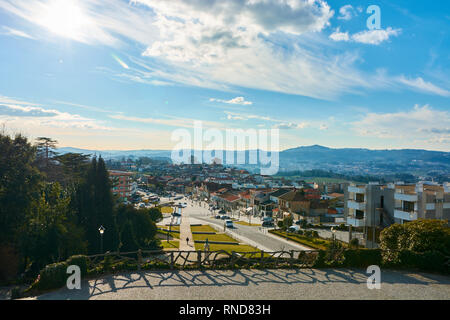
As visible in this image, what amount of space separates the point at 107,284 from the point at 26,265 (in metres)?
8.30

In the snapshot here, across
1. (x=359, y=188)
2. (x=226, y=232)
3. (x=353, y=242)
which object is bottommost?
(x=226, y=232)

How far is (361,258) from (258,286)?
4064 millimetres

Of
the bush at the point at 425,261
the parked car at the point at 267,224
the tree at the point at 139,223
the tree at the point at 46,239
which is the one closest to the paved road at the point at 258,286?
the bush at the point at 425,261

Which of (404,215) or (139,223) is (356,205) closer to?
(404,215)

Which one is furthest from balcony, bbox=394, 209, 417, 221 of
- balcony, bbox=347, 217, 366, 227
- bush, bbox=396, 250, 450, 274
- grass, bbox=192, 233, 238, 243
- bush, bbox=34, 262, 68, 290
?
bush, bbox=34, 262, 68, 290

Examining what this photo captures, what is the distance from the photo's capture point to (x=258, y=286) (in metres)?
8.92

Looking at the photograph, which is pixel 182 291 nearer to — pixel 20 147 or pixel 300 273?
pixel 300 273

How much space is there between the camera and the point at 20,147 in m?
17.5

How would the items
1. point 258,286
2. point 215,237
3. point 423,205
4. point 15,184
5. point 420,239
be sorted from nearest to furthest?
point 258,286
point 420,239
point 15,184
point 423,205
point 215,237

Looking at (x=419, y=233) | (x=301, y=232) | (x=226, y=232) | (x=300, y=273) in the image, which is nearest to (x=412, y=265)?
(x=419, y=233)

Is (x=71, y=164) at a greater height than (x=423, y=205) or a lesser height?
greater

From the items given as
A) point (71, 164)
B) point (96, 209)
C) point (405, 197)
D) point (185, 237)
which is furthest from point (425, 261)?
point (71, 164)

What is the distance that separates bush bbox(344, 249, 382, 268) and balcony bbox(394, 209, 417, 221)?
38.3 ft

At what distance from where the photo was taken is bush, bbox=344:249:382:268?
10.8m
